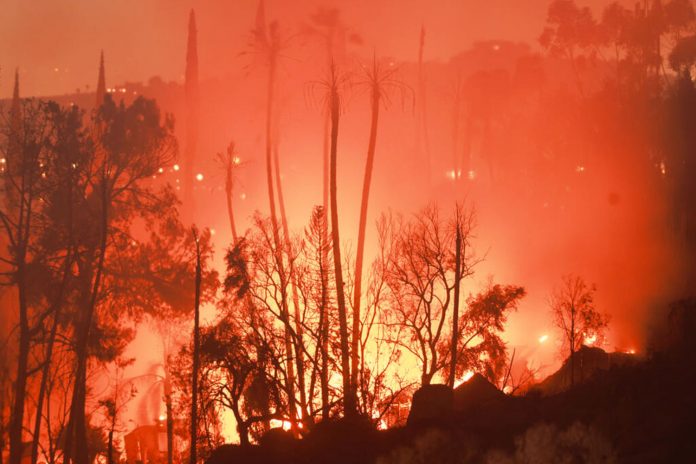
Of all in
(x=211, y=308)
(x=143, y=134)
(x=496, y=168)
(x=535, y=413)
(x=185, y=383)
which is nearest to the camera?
(x=535, y=413)

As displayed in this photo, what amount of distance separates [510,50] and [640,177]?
6393cm

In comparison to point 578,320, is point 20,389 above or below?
below

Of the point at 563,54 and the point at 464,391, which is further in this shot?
the point at 563,54

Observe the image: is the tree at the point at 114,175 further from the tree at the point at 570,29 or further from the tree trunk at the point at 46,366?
the tree at the point at 570,29

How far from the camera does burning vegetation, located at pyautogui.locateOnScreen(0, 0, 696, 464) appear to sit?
66.3ft

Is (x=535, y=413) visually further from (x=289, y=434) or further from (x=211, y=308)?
(x=211, y=308)

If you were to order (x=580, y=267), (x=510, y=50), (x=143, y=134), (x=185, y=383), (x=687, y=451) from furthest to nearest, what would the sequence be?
(x=510, y=50), (x=580, y=267), (x=143, y=134), (x=185, y=383), (x=687, y=451)

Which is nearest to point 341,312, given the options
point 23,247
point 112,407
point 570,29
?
point 112,407

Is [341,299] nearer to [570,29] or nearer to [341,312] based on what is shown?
[341,312]

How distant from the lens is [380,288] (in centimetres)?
2656

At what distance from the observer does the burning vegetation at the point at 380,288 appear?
66.3 ft

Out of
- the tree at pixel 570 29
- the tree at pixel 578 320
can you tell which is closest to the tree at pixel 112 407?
the tree at pixel 578 320

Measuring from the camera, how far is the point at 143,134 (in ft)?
112

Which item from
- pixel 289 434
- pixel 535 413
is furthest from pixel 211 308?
pixel 535 413
